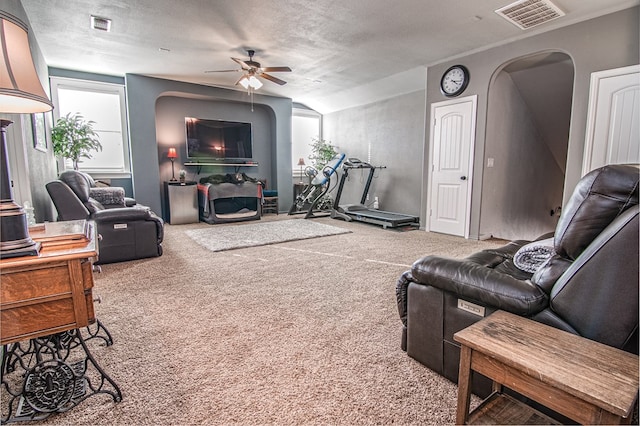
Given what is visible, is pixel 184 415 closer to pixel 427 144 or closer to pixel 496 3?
pixel 496 3

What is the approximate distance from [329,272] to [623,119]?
3.37 meters

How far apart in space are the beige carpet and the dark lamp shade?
1.26 meters

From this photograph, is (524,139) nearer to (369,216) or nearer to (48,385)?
(369,216)

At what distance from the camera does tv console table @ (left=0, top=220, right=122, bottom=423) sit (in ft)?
3.61

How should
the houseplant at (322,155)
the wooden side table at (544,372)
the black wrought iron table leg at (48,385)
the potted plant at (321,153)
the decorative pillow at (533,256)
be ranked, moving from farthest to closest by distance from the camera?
the potted plant at (321,153) → the houseplant at (322,155) → the decorative pillow at (533,256) → the black wrought iron table leg at (48,385) → the wooden side table at (544,372)

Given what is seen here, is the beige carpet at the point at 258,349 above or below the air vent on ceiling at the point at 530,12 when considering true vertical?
below

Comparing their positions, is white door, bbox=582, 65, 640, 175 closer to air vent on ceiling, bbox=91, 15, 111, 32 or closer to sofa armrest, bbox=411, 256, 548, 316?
sofa armrest, bbox=411, 256, 548, 316

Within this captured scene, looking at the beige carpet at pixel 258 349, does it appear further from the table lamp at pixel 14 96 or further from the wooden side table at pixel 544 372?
the table lamp at pixel 14 96

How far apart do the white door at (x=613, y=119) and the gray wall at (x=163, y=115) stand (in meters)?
5.45

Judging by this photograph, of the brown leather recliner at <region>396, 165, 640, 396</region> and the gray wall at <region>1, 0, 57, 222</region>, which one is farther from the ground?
the gray wall at <region>1, 0, 57, 222</region>

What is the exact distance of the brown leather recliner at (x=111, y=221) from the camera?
10.4 ft

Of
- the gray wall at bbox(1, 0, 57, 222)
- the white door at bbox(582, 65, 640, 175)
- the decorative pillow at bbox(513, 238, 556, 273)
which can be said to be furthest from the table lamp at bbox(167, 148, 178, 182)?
the white door at bbox(582, 65, 640, 175)

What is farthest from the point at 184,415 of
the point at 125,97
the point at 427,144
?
the point at 125,97

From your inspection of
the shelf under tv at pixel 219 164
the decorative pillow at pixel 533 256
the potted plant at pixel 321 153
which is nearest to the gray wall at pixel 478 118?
the potted plant at pixel 321 153
